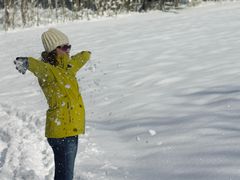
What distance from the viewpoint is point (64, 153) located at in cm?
375

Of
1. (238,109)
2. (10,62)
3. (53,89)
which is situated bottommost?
(10,62)

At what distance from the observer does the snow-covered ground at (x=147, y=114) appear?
4.47 meters

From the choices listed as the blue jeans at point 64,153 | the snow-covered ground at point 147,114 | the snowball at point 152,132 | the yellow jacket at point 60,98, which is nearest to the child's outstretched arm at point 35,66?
the yellow jacket at point 60,98

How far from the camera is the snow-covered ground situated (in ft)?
14.7

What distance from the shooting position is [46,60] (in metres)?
3.75

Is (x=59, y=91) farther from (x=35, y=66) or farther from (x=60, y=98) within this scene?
(x=35, y=66)

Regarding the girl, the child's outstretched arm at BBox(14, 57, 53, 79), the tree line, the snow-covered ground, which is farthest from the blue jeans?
the tree line

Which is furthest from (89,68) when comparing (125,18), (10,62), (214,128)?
(125,18)

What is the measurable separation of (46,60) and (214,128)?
208 cm

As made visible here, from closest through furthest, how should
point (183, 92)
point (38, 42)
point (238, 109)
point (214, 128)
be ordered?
point (214, 128) < point (238, 109) < point (183, 92) < point (38, 42)

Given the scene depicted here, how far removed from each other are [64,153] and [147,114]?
234 centimetres

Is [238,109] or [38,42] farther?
[38,42]

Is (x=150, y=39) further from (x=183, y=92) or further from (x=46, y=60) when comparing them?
(x=46, y=60)

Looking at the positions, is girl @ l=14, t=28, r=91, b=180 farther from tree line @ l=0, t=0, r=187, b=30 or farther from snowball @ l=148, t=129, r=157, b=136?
tree line @ l=0, t=0, r=187, b=30
